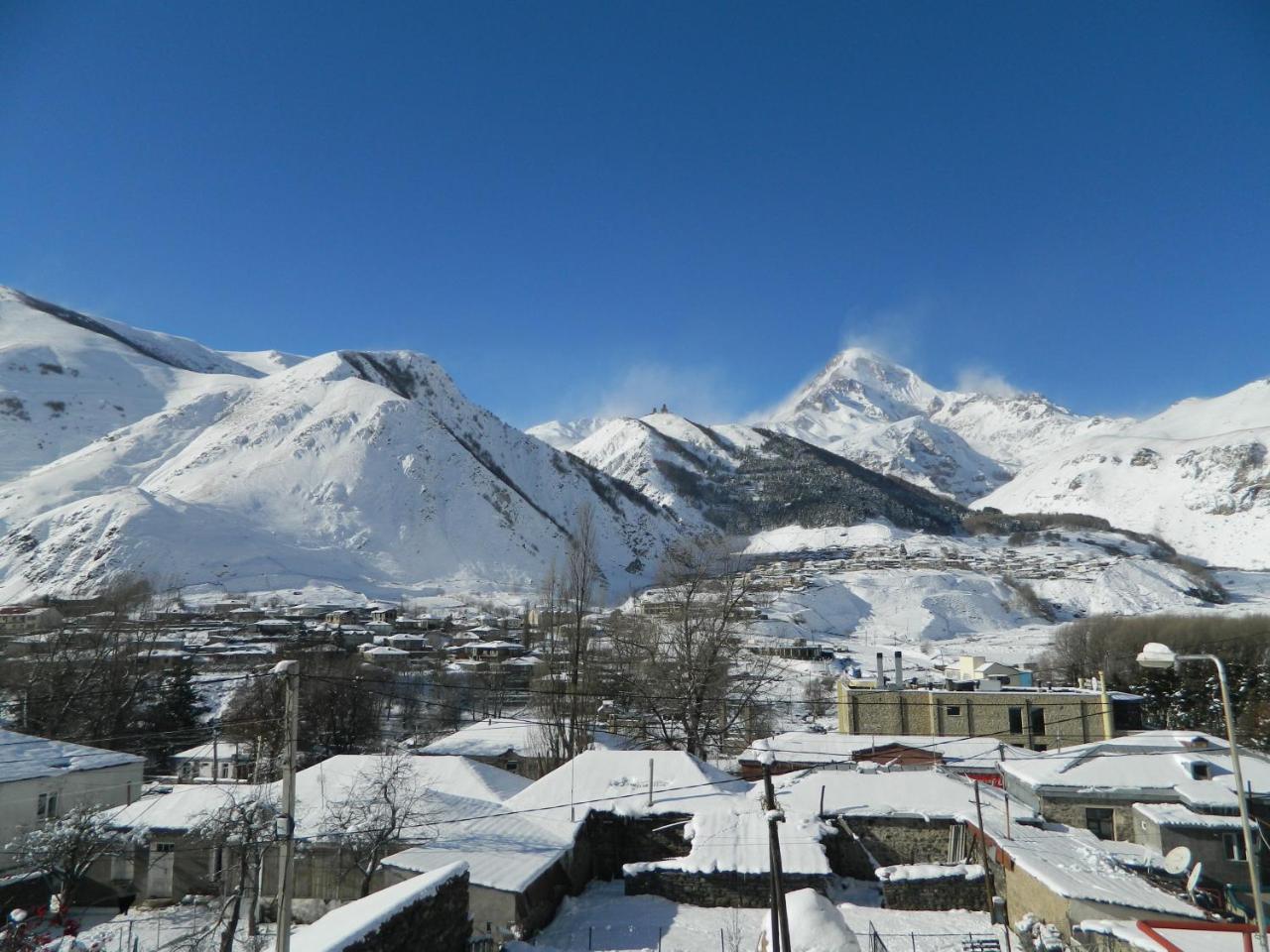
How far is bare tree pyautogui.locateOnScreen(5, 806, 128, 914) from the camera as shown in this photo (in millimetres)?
14547

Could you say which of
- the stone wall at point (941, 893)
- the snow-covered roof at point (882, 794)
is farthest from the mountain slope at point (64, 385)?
the stone wall at point (941, 893)

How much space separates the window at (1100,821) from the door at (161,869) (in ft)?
69.0

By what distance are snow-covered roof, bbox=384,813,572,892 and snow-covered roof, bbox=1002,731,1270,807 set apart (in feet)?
38.4

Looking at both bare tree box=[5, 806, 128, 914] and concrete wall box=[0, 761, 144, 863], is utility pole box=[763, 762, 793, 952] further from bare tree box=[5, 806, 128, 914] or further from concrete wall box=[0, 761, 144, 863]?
concrete wall box=[0, 761, 144, 863]

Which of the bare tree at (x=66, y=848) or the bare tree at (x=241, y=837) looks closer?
the bare tree at (x=241, y=837)

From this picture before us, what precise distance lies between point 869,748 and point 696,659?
22.3 feet

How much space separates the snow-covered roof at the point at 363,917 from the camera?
8750mm

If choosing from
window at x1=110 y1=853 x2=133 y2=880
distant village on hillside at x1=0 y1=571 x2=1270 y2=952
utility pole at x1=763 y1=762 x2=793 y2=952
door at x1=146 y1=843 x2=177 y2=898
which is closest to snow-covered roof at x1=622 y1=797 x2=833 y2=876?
distant village on hillside at x1=0 y1=571 x2=1270 y2=952

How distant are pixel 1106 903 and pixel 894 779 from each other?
25.5ft

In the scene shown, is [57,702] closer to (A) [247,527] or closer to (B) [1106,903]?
(B) [1106,903]

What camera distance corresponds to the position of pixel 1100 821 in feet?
59.5

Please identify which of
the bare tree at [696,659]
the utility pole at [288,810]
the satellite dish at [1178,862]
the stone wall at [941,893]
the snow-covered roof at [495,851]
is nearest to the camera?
the utility pole at [288,810]

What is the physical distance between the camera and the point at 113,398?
414ft

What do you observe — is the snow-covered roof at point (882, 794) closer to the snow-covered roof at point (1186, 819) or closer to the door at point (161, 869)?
the snow-covered roof at point (1186, 819)
